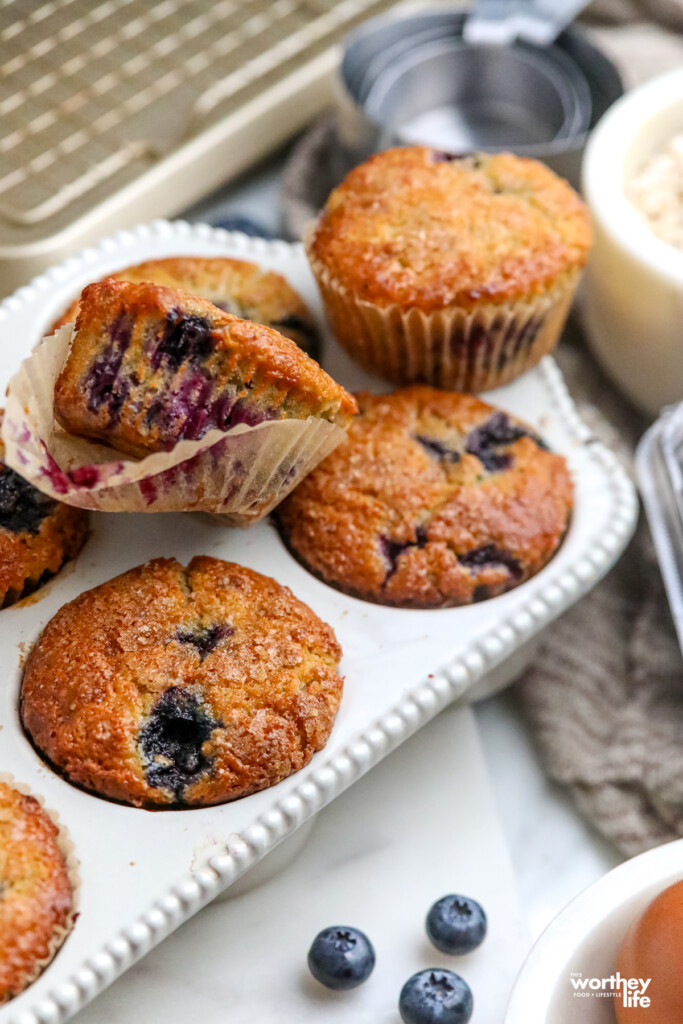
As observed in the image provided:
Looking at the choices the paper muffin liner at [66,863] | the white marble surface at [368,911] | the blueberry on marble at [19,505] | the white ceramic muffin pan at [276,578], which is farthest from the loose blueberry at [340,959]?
the blueberry on marble at [19,505]

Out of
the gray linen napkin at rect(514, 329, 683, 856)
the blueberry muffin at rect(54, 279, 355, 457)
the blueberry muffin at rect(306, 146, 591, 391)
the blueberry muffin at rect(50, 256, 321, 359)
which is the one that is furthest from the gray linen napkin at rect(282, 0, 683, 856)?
the blueberry muffin at rect(54, 279, 355, 457)

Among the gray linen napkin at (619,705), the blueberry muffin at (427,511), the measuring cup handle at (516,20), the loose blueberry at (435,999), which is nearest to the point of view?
the loose blueberry at (435,999)

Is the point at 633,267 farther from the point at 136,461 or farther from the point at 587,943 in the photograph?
the point at 587,943

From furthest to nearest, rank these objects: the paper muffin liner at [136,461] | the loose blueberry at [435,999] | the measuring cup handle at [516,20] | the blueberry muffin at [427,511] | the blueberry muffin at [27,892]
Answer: the measuring cup handle at [516,20], the blueberry muffin at [427,511], the loose blueberry at [435,999], the paper muffin liner at [136,461], the blueberry muffin at [27,892]

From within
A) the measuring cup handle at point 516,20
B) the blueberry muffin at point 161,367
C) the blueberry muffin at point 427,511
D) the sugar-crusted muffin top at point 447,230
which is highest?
the blueberry muffin at point 161,367

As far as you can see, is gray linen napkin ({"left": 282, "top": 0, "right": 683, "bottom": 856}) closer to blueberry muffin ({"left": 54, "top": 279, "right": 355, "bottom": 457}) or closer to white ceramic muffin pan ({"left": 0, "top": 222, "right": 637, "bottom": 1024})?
white ceramic muffin pan ({"left": 0, "top": 222, "right": 637, "bottom": 1024})

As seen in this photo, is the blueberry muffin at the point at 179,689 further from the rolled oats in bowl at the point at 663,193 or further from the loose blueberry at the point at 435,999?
the rolled oats in bowl at the point at 663,193

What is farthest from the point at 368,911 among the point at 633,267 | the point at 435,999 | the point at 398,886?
the point at 633,267
